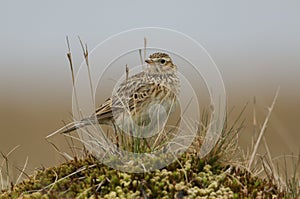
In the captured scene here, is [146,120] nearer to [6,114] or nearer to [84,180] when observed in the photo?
[84,180]

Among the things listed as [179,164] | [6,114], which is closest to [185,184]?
[179,164]

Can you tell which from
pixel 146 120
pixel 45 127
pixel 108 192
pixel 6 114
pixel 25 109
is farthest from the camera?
pixel 25 109

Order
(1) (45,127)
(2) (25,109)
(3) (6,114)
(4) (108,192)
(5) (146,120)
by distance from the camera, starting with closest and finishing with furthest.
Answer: (4) (108,192) → (5) (146,120) → (1) (45,127) → (3) (6,114) → (2) (25,109)

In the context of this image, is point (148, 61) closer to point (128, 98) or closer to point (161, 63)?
point (161, 63)

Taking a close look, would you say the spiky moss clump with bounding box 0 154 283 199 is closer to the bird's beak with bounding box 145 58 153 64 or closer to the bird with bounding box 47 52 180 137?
the bird with bounding box 47 52 180 137

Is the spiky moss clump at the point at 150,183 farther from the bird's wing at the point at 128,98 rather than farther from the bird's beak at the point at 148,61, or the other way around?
the bird's beak at the point at 148,61

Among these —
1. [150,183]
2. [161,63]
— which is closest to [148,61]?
[161,63]

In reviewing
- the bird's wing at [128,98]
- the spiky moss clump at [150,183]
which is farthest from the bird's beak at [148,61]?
the spiky moss clump at [150,183]
